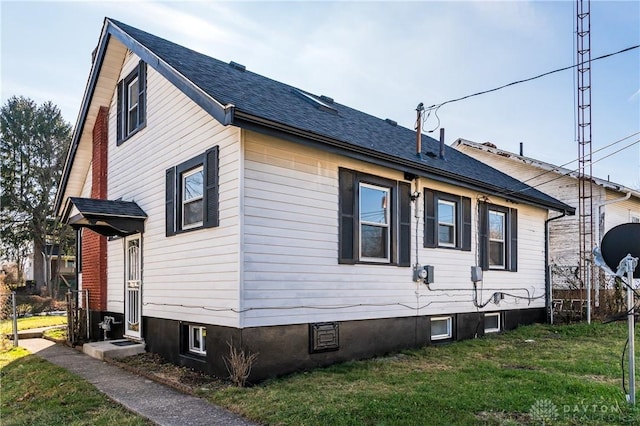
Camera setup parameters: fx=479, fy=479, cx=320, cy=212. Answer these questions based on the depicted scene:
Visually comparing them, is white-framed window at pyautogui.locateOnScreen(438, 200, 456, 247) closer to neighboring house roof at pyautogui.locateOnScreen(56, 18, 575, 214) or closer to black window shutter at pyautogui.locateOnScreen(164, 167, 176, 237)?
neighboring house roof at pyautogui.locateOnScreen(56, 18, 575, 214)

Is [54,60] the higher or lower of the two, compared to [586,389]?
higher

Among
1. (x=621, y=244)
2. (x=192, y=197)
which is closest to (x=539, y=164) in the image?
(x=621, y=244)

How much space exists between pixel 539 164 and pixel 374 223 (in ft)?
33.0

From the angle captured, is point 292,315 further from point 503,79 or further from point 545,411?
point 503,79

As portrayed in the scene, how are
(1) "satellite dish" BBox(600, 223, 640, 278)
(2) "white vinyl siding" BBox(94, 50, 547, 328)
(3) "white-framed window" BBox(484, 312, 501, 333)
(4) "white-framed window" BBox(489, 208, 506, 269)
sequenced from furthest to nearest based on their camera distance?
(4) "white-framed window" BBox(489, 208, 506, 269)
(3) "white-framed window" BBox(484, 312, 501, 333)
(2) "white vinyl siding" BBox(94, 50, 547, 328)
(1) "satellite dish" BBox(600, 223, 640, 278)

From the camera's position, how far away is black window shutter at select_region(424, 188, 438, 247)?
30.2 feet

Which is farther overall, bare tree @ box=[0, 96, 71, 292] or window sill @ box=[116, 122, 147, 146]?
bare tree @ box=[0, 96, 71, 292]

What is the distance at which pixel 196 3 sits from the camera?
29.6ft

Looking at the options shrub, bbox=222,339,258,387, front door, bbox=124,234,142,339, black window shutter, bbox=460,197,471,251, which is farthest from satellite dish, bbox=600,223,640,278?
front door, bbox=124,234,142,339

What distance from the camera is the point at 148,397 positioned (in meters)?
5.88

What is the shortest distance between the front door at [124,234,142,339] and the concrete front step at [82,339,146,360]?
1.08 feet

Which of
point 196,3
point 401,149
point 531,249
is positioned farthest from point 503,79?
point 196,3

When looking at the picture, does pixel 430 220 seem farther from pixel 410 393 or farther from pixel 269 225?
pixel 410 393

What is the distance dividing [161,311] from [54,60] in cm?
592
